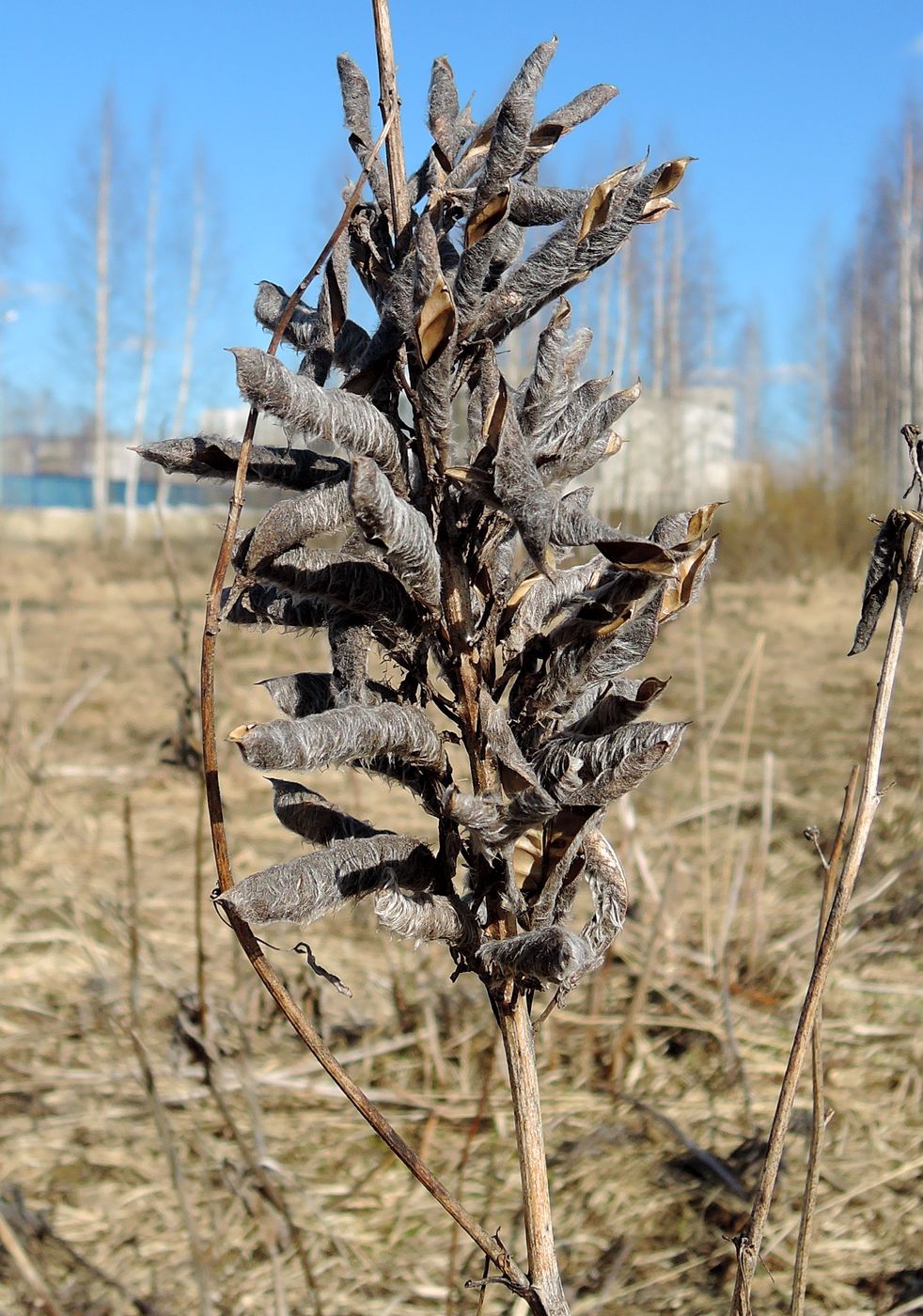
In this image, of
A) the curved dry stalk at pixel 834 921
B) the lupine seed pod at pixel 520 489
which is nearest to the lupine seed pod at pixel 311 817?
the lupine seed pod at pixel 520 489

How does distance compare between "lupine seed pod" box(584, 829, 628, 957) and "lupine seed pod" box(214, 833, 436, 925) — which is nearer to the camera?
"lupine seed pod" box(214, 833, 436, 925)

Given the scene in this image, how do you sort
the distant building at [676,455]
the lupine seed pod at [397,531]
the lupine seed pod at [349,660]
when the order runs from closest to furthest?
the lupine seed pod at [397,531] < the lupine seed pod at [349,660] < the distant building at [676,455]

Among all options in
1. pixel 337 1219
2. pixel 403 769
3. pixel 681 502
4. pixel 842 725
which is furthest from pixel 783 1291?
pixel 681 502

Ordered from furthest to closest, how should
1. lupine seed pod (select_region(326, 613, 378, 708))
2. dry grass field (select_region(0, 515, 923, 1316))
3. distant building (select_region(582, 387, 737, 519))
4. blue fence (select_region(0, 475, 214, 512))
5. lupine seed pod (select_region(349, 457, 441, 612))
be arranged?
1. blue fence (select_region(0, 475, 214, 512))
2. distant building (select_region(582, 387, 737, 519))
3. dry grass field (select_region(0, 515, 923, 1316))
4. lupine seed pod (select_region(326, 613, 378, 708))
5. lupine seed pod (select_region(349, 457, 441, 612))

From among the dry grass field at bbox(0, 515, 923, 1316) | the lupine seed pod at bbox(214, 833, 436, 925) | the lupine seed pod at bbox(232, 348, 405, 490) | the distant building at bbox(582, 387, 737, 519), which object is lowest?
the dry grass field at bbox(0, 515, 923, 1316)

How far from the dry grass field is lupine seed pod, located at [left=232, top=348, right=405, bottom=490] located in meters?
0.88

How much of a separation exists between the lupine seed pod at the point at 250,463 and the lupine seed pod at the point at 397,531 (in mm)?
59

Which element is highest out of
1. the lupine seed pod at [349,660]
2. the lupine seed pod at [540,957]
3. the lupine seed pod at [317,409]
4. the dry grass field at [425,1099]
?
the lupine seed pod at [317,409]

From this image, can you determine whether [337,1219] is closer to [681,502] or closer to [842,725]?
[842,725]

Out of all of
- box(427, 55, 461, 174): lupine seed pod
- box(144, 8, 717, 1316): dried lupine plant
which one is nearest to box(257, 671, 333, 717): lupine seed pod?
box(144, 8, 717, 1316): dried lupine plant

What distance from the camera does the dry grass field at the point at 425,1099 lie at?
2021mm

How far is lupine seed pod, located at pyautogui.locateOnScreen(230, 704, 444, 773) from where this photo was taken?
561 millimetres

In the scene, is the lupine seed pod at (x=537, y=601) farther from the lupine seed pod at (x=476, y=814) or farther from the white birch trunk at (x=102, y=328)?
the white birch trunk at (x=102, y=328)

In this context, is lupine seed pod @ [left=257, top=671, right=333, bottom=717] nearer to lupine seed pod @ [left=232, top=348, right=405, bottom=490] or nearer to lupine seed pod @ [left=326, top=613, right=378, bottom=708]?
lupine seed pod @ [left=326, top=613, right=378, bottom=708]
